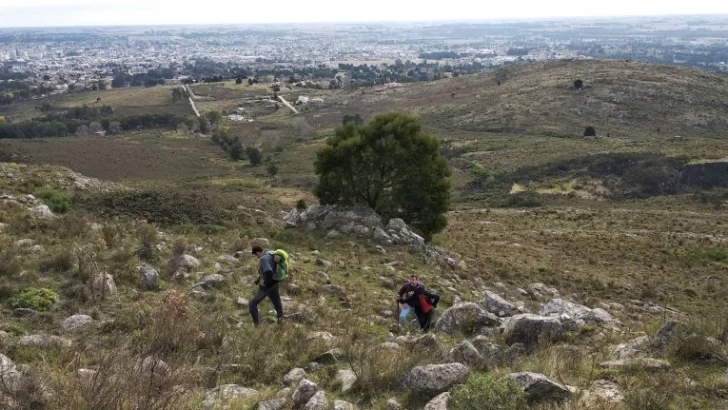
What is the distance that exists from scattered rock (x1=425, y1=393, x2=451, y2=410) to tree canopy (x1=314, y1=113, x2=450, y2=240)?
16.7 metres

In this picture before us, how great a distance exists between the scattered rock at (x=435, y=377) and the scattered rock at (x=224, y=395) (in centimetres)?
187

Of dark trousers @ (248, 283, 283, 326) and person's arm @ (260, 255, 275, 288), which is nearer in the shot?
dark trousers @ (248, 283, 283, 326)

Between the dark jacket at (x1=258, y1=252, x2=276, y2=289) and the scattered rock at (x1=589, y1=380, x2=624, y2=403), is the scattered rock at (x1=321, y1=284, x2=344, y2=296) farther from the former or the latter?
the scattered rock at (x1=589, y1=380, x2=624, y2=403)

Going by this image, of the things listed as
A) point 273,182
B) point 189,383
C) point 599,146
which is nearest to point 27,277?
point 189,383

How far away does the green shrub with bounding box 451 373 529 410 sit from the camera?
18.2 feet

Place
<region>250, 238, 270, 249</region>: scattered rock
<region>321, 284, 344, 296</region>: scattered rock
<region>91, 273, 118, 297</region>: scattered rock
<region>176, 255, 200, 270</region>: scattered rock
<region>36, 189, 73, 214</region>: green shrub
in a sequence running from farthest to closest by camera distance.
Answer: <region>36, 189, 73, 214</region>: green shrub → <region>250, 238, 270, 249</region>: scattered rock → <region>321, 284, 344, 296</region>: scattered rock → <region>176, 255, 200, 270</region>: scattered rock → <region>91, 273, 118, 297</region>: scattered rock

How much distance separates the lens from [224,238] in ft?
55.6

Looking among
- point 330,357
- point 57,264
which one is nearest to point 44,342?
point 330,357

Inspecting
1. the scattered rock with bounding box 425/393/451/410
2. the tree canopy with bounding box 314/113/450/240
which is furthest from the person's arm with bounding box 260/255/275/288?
the tree canopy with bounding box 314/113/450/240

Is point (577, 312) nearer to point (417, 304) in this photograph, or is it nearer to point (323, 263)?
point (417, 304)

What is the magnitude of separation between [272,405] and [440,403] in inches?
73.0

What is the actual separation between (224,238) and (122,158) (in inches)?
2495

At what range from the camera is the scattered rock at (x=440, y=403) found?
589 centimetres

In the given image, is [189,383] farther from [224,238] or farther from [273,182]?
[273,182]
